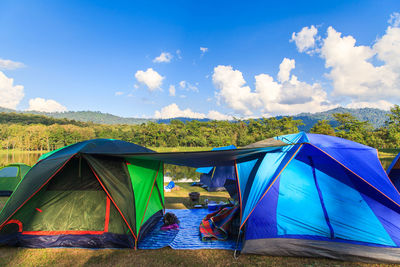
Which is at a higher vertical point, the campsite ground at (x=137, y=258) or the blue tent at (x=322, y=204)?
the blue tent at (x=322, y=204)

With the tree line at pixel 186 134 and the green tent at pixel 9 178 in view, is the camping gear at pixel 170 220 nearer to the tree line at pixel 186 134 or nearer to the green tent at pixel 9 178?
the green tent at pixel 9 178

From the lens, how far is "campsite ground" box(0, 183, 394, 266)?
3262 millimetres

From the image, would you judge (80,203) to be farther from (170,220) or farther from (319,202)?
(319,202)

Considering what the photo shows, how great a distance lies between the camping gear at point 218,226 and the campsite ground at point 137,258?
0.46 m

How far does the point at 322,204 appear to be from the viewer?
368cm

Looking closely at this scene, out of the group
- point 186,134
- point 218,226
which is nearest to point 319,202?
point 218,226

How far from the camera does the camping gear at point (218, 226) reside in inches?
162

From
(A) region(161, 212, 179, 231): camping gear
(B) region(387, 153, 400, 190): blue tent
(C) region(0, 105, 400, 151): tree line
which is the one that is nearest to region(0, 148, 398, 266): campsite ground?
(A) region(161, 212, 179, 231): camping gear

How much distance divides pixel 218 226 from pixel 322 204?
6.18 ft

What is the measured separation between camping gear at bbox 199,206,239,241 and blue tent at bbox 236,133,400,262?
603mm

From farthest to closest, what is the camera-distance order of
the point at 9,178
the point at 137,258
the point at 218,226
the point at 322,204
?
the point at 9,178 < the point at 218,226 < the point at 322,204 < the point at 137,258

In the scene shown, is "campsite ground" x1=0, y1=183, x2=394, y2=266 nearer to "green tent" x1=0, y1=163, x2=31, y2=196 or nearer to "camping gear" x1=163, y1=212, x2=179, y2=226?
"camping gear" x1=163, y1=212, x2=179, y2=226

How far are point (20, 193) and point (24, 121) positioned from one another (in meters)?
101

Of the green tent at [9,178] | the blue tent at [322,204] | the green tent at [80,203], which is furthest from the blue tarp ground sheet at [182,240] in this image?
the green tent at [9,178]
